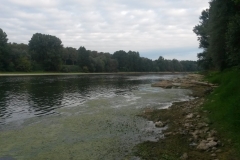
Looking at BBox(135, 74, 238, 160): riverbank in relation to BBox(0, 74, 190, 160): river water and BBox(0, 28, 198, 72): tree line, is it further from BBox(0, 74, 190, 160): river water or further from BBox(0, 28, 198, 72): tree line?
BBox(0, 28, 198, 72): tree line

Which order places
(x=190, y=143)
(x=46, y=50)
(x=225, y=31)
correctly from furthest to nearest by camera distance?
1. (x=46, y=50)
2. (x=225, y=31)
3. (x=190, y=143)

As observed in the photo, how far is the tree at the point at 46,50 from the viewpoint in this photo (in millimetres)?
152250

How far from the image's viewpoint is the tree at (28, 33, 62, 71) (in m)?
152

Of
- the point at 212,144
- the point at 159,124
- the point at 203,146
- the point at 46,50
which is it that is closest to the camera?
the point at 212,144

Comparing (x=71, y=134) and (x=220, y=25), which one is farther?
(x=220, y=25)

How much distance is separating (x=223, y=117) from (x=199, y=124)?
5.93 feet

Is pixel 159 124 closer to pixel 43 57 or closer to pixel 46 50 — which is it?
pixel 46 50

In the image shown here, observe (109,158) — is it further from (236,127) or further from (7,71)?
(7,71)

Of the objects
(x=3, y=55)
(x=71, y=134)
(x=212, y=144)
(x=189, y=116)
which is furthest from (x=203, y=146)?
(x=3, y=55)

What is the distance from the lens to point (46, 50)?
154m

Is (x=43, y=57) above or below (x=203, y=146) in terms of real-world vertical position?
above

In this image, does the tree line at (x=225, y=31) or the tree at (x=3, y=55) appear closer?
the tree line at (x=225, y=31)

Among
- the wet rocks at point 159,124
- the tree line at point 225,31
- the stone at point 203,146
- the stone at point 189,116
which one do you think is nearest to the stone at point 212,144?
the stone at point 203,146

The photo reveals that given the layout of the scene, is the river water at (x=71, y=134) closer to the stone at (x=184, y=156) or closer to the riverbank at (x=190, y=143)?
the riverbank at (x=190, y=143)
